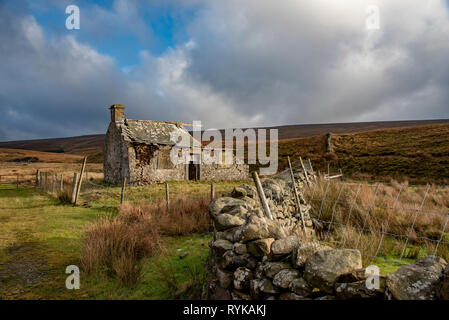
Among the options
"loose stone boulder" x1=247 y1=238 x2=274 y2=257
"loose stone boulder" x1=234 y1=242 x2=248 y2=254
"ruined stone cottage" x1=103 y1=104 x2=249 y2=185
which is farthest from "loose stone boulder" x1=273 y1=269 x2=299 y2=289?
"ruined stone cottage" x1=103 y1=104 x2=249 y2=185

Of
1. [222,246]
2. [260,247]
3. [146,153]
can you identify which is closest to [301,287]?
[260,247]

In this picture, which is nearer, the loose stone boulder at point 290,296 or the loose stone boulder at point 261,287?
the loose stone boulder at point 290,296

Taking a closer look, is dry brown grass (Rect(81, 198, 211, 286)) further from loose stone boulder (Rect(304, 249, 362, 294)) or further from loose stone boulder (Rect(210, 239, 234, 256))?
loose stone boulder (Rect(304, 249, 362, 294))

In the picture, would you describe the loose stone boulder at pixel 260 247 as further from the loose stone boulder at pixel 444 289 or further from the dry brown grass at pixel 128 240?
the dry brown grass at pixel 128 240

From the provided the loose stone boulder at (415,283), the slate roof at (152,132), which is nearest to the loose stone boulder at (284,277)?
the loose stone boulder at (415,283)

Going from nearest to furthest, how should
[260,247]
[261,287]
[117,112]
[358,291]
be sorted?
1. [358,291]
2. [261,287]
3. [260,247]
4. [117,112]

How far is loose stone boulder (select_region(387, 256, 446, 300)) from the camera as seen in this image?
5.70 feet

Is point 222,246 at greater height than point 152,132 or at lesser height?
lesser

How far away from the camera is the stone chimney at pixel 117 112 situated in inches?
766

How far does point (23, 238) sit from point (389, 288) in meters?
7.71

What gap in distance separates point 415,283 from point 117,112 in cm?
2079

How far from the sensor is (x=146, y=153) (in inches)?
736

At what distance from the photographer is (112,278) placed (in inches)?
165

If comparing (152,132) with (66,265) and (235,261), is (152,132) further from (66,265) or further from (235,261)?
(235,261)
